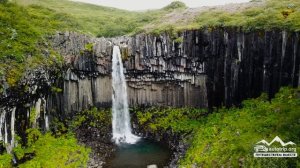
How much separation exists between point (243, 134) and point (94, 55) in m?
18.0

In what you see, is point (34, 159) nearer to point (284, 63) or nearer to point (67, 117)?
point (67, 117)

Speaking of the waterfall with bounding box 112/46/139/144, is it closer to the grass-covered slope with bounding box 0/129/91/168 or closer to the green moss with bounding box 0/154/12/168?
the grass-covered slope with bounding box 0/129/91/168

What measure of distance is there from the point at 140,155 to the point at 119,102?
854 centimetres

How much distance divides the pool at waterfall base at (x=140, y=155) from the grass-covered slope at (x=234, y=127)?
2071mm

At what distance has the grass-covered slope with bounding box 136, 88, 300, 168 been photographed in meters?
22.6

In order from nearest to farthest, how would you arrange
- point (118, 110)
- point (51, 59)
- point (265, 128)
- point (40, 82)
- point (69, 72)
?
point (265, 128), point (40, 82), point (51, 59), point (69, 72), point (118, 110)

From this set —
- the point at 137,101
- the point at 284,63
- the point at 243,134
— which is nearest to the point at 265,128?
the point at 243,134

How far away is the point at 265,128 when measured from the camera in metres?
24.8

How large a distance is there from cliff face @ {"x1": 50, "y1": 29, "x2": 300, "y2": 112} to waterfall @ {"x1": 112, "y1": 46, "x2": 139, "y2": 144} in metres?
0.56

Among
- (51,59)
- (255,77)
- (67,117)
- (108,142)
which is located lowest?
(108,142)

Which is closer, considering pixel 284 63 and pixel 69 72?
pixel 284 63

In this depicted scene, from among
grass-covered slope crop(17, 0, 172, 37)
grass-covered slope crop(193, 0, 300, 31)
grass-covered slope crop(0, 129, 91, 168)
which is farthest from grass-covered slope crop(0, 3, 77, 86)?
grass-covered slope crop(193, 0, 300, 31)

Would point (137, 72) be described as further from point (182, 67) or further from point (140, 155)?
point (140, 155)

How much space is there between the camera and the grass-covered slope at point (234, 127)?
22575mm
